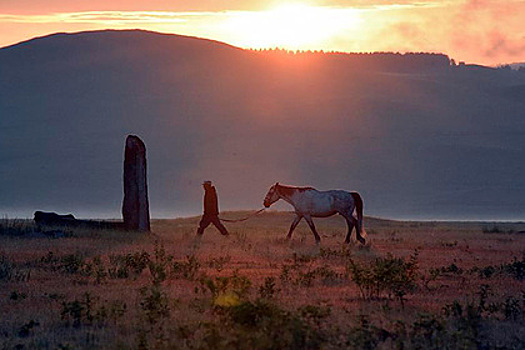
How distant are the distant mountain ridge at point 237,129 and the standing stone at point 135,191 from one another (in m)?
41.9

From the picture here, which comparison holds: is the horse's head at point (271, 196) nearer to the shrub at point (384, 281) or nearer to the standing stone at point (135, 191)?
the standing stone at point (135, 191)

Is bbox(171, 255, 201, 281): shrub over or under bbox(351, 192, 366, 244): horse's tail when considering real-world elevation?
under

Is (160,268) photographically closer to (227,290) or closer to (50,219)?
(227,290)

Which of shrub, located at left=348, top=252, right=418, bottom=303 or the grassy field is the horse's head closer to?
the grassy field

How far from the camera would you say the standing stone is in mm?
28622

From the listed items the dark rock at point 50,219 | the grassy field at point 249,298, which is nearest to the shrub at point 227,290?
the grassy field at point 249,298

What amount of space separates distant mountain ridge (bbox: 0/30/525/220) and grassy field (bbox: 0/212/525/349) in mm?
48348

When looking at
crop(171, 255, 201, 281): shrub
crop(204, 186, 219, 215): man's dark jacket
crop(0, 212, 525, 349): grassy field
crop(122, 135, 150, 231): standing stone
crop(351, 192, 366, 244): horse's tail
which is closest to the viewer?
crop(0, 212, 525, 349): grassy field

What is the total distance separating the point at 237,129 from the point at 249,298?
84.2 meters

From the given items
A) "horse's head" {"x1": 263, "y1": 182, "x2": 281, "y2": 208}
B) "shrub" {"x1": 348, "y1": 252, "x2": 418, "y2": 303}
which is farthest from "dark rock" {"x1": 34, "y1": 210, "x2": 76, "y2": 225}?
"shrub" {"x1": 348, "y1": 252, "x2": 418, "y2": 303}

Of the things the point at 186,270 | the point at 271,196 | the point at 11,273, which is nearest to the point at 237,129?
the point at 271,196

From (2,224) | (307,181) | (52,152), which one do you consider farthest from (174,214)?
(2,224)

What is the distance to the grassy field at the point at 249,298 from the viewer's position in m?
11.6

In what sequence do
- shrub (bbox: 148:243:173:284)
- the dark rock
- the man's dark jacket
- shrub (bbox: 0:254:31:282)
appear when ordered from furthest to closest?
the man's dark jacket, the dark rock, shrub (bbox: 0:254:31:282), shrub (bbox: 148:243:173:284)
